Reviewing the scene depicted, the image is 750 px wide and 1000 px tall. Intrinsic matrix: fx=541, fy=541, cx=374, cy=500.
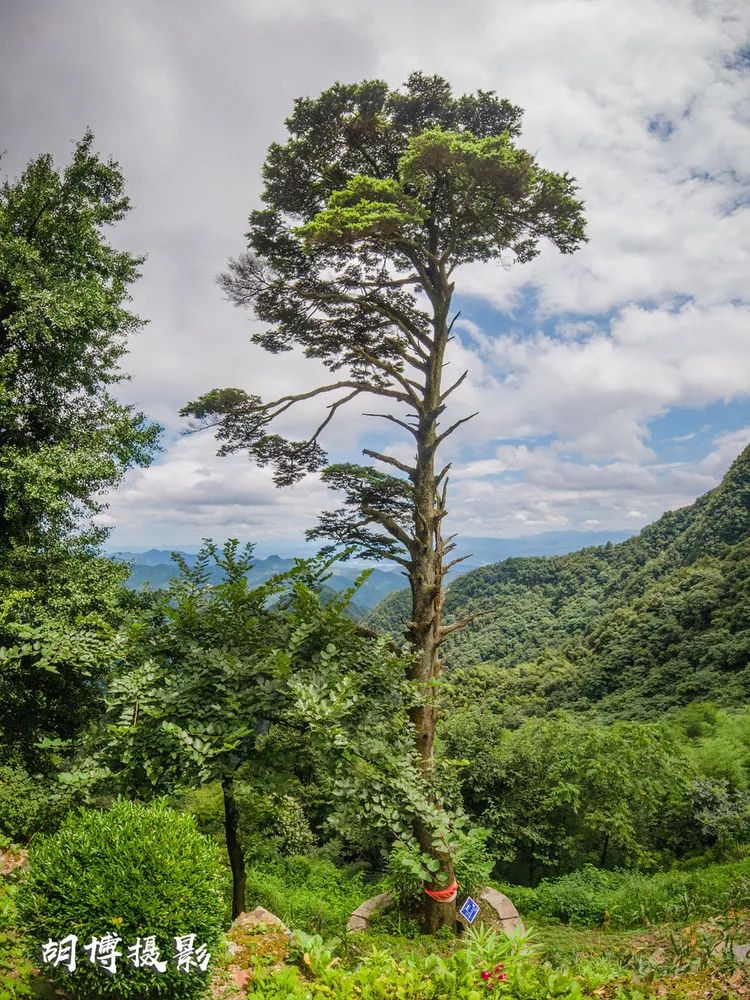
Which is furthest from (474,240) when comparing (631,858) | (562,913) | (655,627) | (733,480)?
(733,480)

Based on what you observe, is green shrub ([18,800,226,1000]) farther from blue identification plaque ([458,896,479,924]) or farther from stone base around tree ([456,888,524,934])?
stone base around tree ([456,888,524,934])

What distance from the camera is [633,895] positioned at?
9.67 meters

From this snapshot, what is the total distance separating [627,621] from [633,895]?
→ 144ft

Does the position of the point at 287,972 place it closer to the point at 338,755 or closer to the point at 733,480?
the point at 338,755

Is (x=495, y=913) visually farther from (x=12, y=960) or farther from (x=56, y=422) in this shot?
(x=56, y=422)

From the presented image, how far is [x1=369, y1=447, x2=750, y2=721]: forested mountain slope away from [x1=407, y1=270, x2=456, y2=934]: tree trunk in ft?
24.9

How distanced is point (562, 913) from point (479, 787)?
3.92m

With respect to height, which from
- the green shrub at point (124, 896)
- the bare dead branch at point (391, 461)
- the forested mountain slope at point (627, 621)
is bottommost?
the forested mountain slope at point (627, 621)

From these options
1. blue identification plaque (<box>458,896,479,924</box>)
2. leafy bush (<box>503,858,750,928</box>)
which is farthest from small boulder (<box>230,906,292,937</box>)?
leafy bush (<box>503,858,750,928</box>)

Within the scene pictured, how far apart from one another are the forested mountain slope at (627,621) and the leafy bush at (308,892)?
6377 mm

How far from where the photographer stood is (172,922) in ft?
9.84

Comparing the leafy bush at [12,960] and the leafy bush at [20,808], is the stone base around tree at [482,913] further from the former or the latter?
the leafy bush at [12,960]

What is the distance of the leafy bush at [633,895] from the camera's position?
757 centimetres

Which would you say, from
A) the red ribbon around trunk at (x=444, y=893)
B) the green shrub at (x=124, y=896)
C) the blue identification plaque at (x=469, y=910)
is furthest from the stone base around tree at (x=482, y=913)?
the green shrub at (x=124, y=896)
